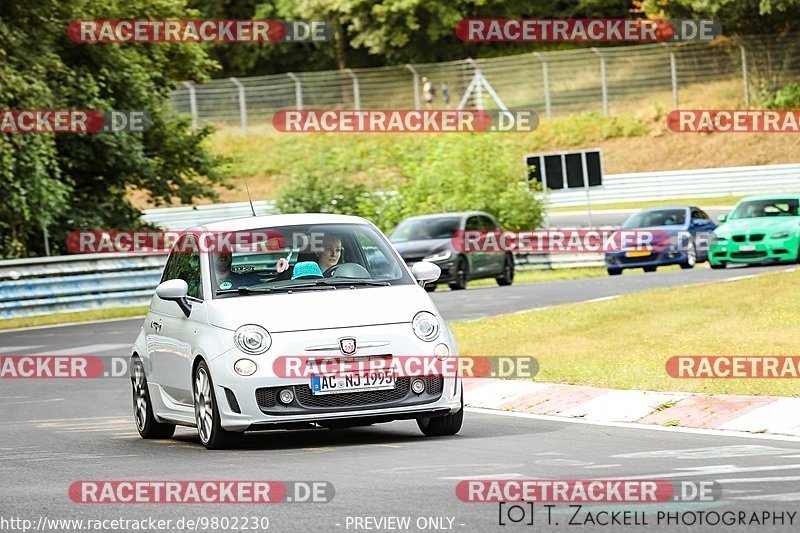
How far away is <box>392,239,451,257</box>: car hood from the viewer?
3447 cm

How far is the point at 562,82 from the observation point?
64438mm

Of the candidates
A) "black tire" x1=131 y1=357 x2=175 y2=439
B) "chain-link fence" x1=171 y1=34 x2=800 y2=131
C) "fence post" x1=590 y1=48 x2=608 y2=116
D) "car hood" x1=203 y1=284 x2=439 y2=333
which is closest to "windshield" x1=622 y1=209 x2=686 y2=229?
"fence post" x1=590 y1=48 x2=608 y2=116

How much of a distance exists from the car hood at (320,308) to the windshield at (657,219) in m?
27.1

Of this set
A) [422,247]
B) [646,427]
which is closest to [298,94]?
[422,247]

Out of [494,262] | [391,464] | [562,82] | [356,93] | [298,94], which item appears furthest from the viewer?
[356,93]

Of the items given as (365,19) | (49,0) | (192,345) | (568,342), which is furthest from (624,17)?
(192,345)

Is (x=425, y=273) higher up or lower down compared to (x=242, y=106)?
lower down

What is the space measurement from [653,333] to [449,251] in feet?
51.5

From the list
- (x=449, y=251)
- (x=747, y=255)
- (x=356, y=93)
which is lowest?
(x=747, y=255)

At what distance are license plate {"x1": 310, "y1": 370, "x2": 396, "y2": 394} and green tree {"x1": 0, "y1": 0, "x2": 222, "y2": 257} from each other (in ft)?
66.1

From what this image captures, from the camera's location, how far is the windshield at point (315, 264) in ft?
38.9

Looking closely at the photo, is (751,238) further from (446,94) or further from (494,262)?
(446,94)

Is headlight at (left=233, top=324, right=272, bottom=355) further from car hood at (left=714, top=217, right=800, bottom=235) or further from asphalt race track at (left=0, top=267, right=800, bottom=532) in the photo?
car hood at (left=714, top=217, right=800, bottom=235)

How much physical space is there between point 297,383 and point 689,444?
8.34ft
